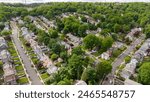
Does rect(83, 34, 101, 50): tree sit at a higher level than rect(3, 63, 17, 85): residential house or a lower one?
higher

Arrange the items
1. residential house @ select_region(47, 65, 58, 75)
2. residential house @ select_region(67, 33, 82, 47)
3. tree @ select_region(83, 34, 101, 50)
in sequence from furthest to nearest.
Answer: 1. residential house @ select_region(67, 33, 82, 47)
2. tree @ select_region(83, 34, 101, 50)
3. residential house @ select_region(47, 65, 58, 75)

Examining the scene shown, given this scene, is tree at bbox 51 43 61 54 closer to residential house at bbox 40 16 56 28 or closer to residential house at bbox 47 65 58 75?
residential house at bbox 47 65 58 75

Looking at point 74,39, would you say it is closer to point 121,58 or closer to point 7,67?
point 121,58

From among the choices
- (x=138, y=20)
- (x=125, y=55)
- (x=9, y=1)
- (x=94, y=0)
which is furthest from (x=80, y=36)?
(x=9, y=1)

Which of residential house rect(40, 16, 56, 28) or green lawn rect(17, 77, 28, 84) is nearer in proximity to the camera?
green lawn rect(17, 77, 28, 84)

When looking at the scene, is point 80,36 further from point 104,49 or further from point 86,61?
point 86,61

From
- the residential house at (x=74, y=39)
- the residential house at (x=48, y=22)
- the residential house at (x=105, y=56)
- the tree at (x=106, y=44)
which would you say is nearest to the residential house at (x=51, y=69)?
the residential house at (x=105, y=56)

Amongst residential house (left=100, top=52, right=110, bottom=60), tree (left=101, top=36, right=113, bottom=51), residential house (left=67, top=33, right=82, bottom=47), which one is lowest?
residential house (left=100, top=52, right=110, bottom=60)

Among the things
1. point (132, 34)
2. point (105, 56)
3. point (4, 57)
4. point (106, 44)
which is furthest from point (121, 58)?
point (4, 57)

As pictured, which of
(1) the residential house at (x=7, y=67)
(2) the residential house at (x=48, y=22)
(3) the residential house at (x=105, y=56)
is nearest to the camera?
Answer: (1) the residential house at (x=7, y=67)

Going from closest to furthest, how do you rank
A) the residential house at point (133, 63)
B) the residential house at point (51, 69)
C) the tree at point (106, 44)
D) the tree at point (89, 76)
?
the tree at point (89, 76), the residential house at point (133, 63), the residential house at point (51, 69), the tree at point (106, 44)

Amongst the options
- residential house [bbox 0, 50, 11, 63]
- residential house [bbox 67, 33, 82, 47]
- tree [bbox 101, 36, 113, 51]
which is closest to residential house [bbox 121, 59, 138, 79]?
tree [bbox 101, 36, 113, 51]

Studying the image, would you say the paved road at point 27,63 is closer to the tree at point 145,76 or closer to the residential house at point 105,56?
the residential house at point 105,56
